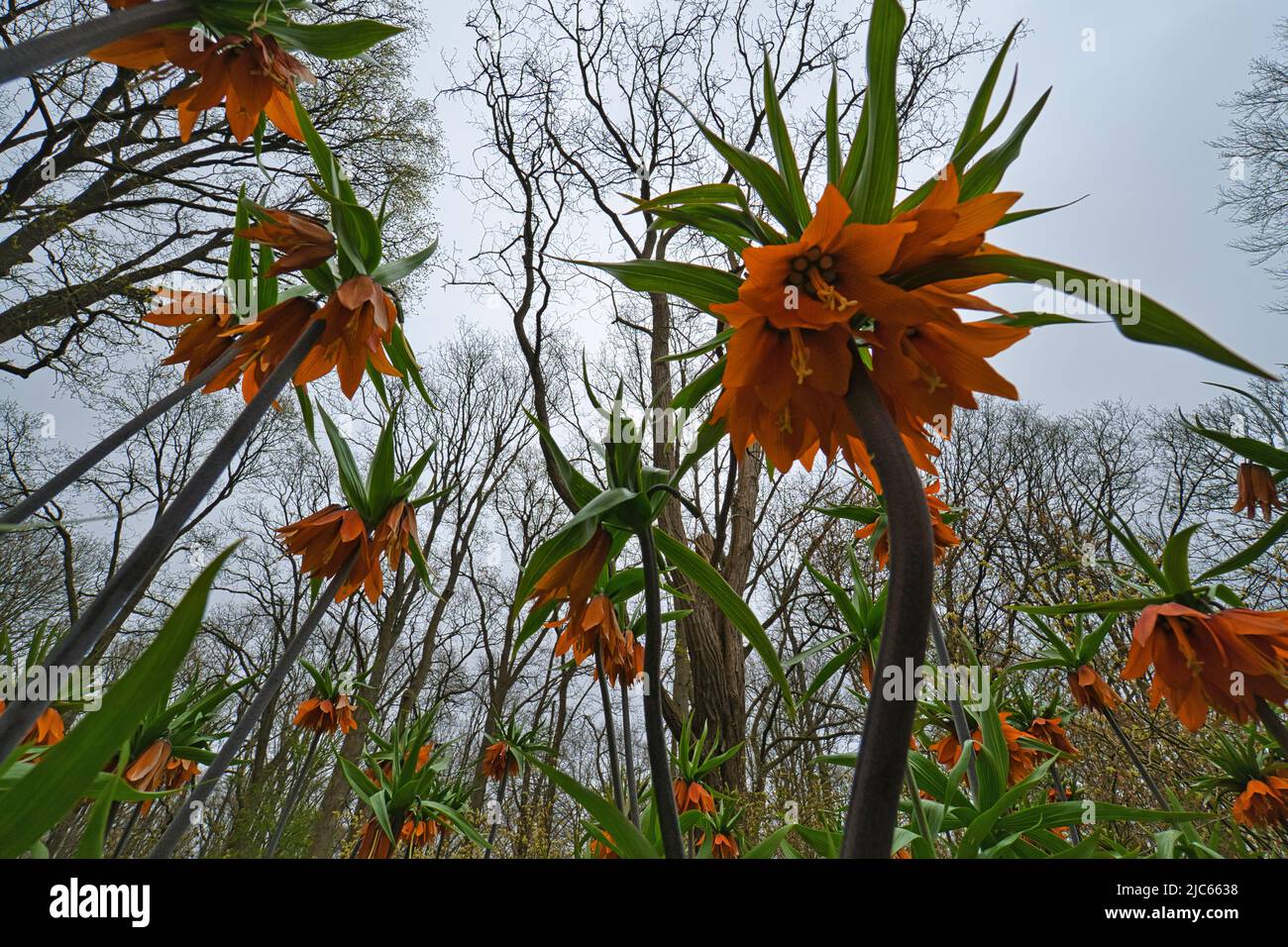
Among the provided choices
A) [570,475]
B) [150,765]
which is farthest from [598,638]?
[150,765]

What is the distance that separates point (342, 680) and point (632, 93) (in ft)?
29.0

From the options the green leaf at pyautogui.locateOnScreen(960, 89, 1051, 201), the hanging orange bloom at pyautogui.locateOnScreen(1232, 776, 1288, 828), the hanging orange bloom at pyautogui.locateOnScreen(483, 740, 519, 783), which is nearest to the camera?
the green leaf at pyautogui.locateOnScreen(960, 89, 1051, 201)

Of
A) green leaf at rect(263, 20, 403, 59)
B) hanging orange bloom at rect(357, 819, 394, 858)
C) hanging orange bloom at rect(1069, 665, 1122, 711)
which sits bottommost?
hanging orange bloom at rect(357, 819, 394, 858)

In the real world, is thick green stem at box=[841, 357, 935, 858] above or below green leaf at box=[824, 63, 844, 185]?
below

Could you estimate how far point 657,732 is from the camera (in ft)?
2.54

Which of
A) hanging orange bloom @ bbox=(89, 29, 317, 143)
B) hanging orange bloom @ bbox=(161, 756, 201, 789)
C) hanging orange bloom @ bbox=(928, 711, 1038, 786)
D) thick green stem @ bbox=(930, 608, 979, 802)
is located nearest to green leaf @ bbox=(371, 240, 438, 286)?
hanging orange bloom @ bbox=(89, 29, 317, 143)

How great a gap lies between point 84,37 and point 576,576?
39.0 inches

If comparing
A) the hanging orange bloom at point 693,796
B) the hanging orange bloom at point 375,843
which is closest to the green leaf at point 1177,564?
the hanging orange bloom at point 693,796

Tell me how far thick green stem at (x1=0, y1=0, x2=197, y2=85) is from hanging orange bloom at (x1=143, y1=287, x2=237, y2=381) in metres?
0.52

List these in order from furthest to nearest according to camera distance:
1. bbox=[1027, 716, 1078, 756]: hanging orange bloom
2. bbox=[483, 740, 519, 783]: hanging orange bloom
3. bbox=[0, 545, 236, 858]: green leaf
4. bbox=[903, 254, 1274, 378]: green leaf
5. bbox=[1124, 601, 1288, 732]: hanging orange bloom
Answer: bbox=[483, 740, 519, 783]: hanging orange bloom
bbox=[1027, 716, 1078, 756]: hanging orange bloom
bbox=[1124, 601, 1288, 732]: hanging orange bloom
bbox=[903, 254, 1274, 378]: green leaf
bbox=[0, 545, 236, 858]: green leaf

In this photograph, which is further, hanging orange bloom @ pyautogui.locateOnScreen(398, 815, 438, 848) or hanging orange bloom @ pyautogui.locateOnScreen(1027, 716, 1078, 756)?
hanging orange bloom @ pyautogui.locateOnScreen(398, 815, 438, 848)

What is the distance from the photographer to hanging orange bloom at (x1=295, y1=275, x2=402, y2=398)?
3.65ft

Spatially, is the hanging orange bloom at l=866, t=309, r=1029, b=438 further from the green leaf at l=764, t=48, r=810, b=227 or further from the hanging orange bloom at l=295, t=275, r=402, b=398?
the hanging orange bloom at l=295, t=275, r=402, b=398
